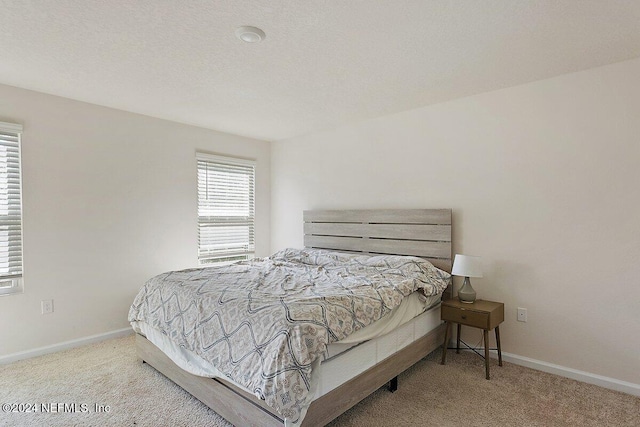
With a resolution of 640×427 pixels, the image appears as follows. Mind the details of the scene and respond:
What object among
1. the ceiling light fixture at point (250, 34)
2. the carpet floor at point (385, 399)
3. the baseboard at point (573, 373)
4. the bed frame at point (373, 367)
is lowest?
the carpet floor at point (385, 399)

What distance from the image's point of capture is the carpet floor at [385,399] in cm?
212

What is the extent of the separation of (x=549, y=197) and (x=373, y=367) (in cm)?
198

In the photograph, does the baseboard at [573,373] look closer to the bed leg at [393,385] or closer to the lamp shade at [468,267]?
the lamp shade at [468,267]

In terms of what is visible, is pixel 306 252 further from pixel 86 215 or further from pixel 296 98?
pixel 86 215

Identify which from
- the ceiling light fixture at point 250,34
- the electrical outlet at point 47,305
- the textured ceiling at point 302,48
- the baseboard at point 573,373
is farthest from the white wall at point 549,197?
the electrical outlet at point 47,305

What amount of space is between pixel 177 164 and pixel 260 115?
1209 millimetres

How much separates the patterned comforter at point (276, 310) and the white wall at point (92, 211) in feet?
3.27

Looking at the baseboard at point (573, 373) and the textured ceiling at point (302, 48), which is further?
the baseboard at point (573, 373)

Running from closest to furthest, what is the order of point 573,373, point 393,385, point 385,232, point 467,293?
1. point 393,385
2. point 573,373
3. point 467,293
4. point 385,232

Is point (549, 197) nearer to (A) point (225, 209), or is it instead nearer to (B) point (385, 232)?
(B) point (385, 232)

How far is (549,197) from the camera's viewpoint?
2.77 metres

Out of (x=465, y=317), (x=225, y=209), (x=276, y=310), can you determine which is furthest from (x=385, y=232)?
(x=225, y=209)

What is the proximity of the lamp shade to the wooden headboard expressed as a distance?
0.32 meters

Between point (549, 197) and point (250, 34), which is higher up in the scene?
point (250, 34)
